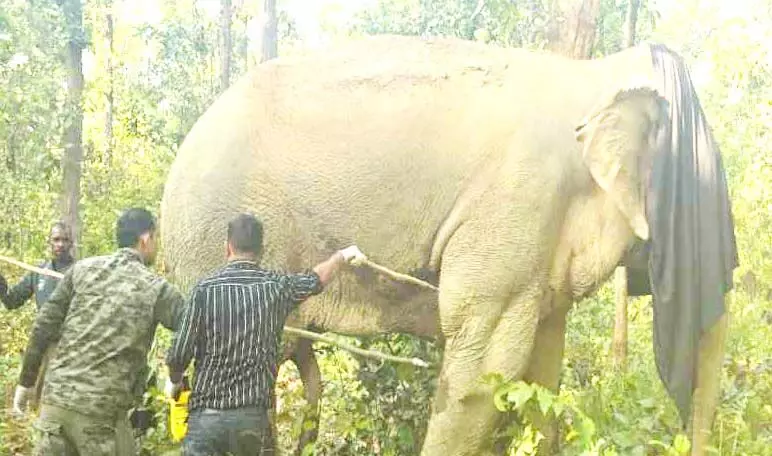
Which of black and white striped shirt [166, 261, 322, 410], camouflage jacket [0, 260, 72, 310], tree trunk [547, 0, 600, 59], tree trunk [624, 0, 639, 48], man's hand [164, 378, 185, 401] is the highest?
tree trunk [624, 0, 639, 48]

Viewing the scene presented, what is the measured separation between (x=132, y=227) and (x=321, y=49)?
5.27 feet

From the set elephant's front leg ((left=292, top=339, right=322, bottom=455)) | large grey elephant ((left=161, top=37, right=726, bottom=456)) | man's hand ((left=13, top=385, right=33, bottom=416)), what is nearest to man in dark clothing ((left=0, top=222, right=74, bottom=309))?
large grey elephant ((left=161, top=37, right=726, bottom=456))

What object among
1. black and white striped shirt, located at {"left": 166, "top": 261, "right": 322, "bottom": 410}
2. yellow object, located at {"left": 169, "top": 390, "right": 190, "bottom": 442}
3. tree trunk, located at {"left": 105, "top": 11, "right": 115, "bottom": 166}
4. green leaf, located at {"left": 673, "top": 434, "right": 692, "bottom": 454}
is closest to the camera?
black and white striped shirt, located at {"left": 166, "top": 261, "right": 322, "bottom": 410}

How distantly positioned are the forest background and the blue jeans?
40.0 inches

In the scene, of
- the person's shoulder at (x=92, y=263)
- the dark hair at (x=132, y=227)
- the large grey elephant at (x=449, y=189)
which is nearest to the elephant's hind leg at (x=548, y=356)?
the large grey elephant at (x=449, y=189)

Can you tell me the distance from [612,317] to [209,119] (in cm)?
470

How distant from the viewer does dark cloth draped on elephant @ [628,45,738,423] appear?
14.2 feet

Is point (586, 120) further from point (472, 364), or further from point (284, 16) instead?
point (284, 16)

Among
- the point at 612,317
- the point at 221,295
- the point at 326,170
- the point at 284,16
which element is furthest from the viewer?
the point at 284,16

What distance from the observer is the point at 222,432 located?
3.54m

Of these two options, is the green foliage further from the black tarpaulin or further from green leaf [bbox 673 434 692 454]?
green leaf [bbox 673 434 692 454]

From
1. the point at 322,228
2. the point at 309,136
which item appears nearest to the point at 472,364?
the point at 322,228

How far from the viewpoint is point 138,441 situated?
5.18 metres

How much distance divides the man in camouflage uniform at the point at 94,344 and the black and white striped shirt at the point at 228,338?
338 millimetres
